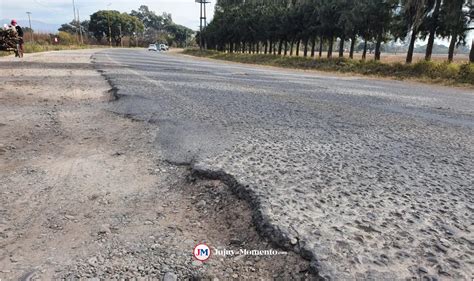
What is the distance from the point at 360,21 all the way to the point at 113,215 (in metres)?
25.5

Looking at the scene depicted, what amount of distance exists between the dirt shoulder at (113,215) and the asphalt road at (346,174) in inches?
7.5

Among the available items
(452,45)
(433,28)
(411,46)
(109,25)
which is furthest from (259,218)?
(109,25)

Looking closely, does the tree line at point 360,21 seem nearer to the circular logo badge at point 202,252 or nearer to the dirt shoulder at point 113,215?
the dirt shoulder at point 113,215

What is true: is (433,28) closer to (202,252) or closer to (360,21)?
(360,21)

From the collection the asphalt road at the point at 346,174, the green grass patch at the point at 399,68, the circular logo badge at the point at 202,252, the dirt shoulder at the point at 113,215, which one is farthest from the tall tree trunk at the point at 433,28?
the circular logo badge at the point at 202,252

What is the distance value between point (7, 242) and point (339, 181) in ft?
6.74

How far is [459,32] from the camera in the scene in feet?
61.3

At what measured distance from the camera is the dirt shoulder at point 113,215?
1594mm

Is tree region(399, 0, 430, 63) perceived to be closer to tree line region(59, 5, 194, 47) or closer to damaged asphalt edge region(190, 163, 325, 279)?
damaged asphalt edge region(190, 163, 325, 279)

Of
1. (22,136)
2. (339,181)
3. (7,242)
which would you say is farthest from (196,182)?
(22,136)

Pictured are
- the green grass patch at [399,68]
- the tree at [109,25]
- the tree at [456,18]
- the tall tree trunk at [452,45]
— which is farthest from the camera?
the tree at [109,25]

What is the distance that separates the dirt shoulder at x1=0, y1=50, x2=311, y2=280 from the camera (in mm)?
1594

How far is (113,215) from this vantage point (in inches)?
82.0

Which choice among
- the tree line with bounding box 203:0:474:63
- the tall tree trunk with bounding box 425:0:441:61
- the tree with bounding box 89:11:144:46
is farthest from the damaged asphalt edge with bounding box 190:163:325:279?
the tree with bounding box 89:11:144:46
